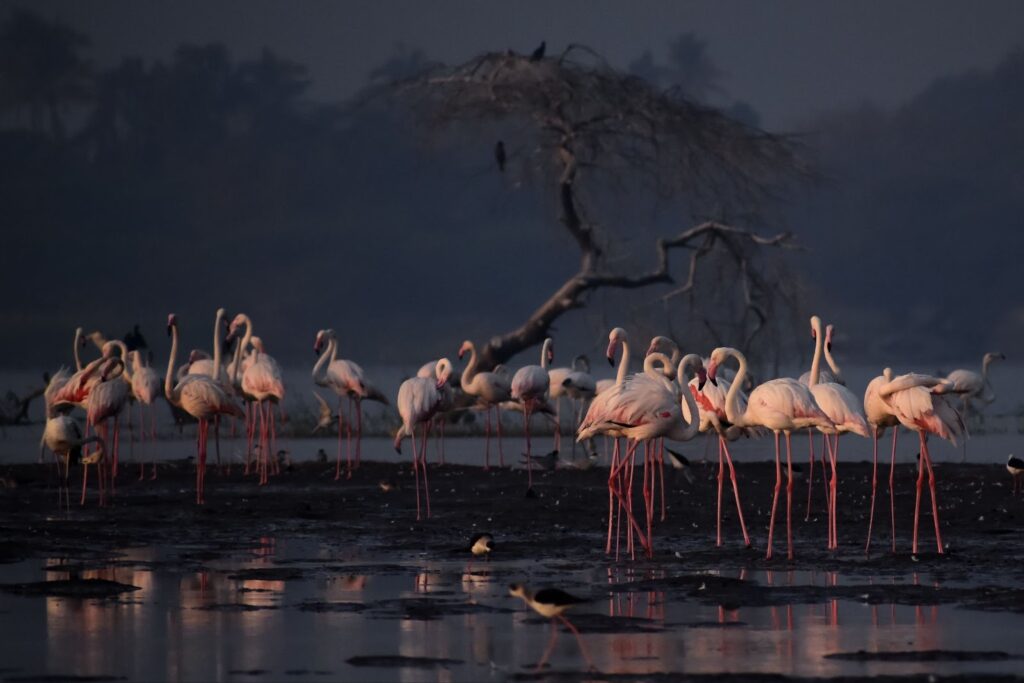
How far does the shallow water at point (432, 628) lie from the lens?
6.96m

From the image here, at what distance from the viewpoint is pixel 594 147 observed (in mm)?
27828

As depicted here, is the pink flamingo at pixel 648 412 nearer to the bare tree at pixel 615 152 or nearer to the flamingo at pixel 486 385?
the flamingo at pixel 486 385

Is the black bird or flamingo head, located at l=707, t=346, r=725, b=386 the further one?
the black bird

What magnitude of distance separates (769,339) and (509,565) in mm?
17371

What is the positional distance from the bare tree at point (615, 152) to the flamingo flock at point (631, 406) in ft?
19.0

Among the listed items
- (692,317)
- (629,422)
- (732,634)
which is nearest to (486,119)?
(692,317)

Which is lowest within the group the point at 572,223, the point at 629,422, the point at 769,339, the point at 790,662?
the point at 790,662

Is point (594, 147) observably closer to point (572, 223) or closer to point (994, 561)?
point (572, 223)

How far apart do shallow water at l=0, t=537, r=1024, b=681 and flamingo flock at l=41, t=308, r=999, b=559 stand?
120cm

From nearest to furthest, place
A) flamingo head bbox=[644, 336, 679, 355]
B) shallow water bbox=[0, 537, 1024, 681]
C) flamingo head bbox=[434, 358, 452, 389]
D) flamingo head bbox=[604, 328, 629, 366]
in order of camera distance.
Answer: shallow water bbox=[0, 537, 1024, 681] → flamingo head bbox=[604, 328, 629, 366] → flamingo head bbox=[644, 336, 679, 355] → flamingo head bbox=[434, 358, 452, 389]

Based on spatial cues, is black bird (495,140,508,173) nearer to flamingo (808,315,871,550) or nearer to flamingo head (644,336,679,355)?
flamingo head (644,336,679,355)

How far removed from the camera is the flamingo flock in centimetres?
1092

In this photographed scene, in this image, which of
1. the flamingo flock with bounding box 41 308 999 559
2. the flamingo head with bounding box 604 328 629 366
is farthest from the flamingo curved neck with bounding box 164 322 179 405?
the flamingo head with bounding box 604 328 629 366

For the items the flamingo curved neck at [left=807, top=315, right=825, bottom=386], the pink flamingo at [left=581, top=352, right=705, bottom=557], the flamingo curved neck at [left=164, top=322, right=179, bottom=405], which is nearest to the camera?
the pink flamingo at [left=581, top=352, right=705, bottom=557]
